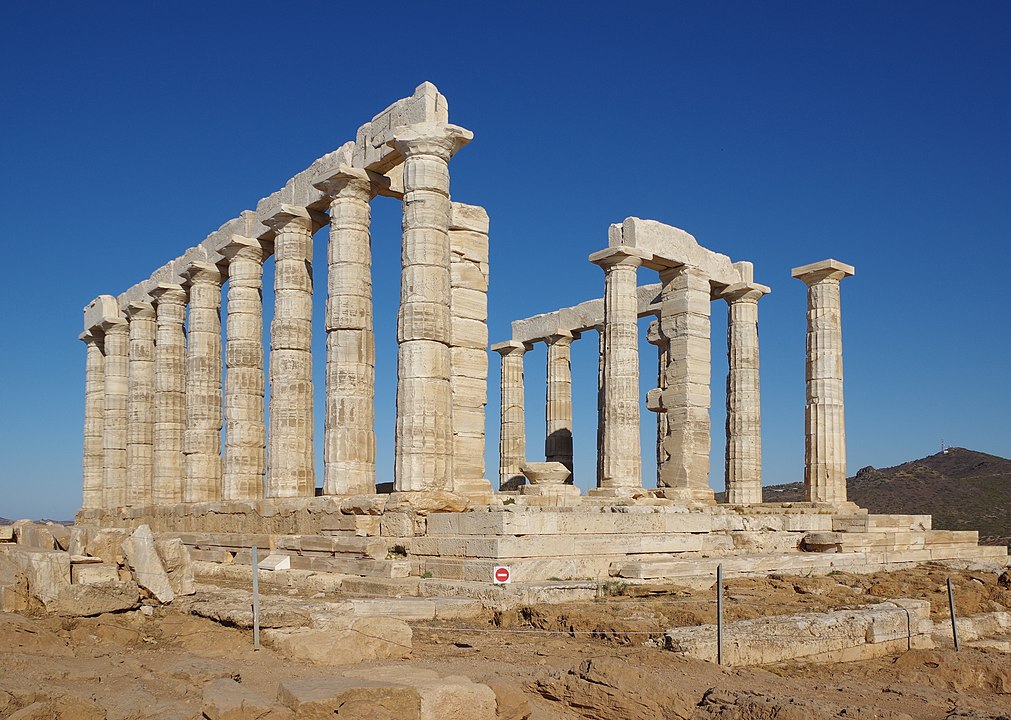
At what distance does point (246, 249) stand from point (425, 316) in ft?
29.6

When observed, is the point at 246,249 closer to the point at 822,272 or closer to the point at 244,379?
the point at 244,379

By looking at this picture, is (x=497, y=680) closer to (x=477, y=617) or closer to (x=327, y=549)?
(x=477, y=617)

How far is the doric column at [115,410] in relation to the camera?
34.8 metres

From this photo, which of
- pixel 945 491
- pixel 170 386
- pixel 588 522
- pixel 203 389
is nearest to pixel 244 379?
pixel 203 389

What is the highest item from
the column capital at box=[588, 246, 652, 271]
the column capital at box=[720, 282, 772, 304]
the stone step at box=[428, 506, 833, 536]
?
the column capital at box=[588, 246, 652, 271]

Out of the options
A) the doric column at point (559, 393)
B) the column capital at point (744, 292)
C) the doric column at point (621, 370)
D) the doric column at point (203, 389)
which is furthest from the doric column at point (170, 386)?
the column capital at point (744, 292)

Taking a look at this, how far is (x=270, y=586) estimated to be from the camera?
16.5m

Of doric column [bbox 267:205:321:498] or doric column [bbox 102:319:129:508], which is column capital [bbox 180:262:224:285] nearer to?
doric column [bbox 267:205:321:498]

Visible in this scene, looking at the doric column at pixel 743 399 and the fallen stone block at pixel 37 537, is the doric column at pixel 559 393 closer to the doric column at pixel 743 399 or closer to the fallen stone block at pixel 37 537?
the doric column at pixel 743 399

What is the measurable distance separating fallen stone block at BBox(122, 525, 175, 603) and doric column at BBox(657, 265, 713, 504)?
678 inches

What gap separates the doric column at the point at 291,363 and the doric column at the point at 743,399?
42.1ft

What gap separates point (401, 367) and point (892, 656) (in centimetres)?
1085

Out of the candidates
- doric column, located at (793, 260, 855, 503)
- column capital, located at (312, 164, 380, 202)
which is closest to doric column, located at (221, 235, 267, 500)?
column capital, located at (312, 164, 380, 202)

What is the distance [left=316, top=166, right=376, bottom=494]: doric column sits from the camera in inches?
842
